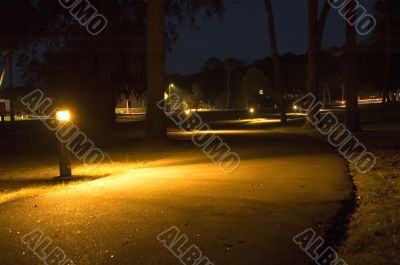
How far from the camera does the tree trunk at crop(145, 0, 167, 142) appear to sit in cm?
2261

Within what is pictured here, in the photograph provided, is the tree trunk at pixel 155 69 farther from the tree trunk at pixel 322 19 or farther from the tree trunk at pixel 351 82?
the tree trunk at pixel 322 19

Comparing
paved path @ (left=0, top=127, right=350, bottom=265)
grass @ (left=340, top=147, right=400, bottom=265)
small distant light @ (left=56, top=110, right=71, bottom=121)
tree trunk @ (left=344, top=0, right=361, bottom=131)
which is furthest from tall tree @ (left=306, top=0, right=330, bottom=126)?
small distant light @ (left=56, top=110, right=71, bottom=121)

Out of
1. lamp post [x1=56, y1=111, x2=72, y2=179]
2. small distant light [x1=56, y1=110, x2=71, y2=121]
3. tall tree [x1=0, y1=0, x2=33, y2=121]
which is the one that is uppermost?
tall tree [x1=0, y1=0, x2=33, y2=121]

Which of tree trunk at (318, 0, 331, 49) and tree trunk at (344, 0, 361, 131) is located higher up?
tree trunk at (318, 0, 331, 49)

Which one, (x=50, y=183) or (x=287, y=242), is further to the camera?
(x=50, y=183)

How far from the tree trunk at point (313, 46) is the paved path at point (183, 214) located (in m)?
22.0

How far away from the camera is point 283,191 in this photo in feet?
33.9

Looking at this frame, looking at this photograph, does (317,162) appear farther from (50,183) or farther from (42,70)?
(42,70)

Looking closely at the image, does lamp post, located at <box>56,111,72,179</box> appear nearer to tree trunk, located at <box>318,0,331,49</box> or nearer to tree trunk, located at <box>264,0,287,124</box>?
tree trunk, located at <box>318,0,331,49</box>

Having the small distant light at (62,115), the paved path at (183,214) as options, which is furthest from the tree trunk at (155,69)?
the small distant light at (62,115)

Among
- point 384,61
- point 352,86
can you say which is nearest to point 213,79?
point 384,61

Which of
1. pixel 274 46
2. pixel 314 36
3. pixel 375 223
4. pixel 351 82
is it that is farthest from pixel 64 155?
pixel 274 46

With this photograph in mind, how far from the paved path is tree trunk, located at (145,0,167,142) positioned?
31.3ft

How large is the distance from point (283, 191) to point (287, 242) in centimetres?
356
